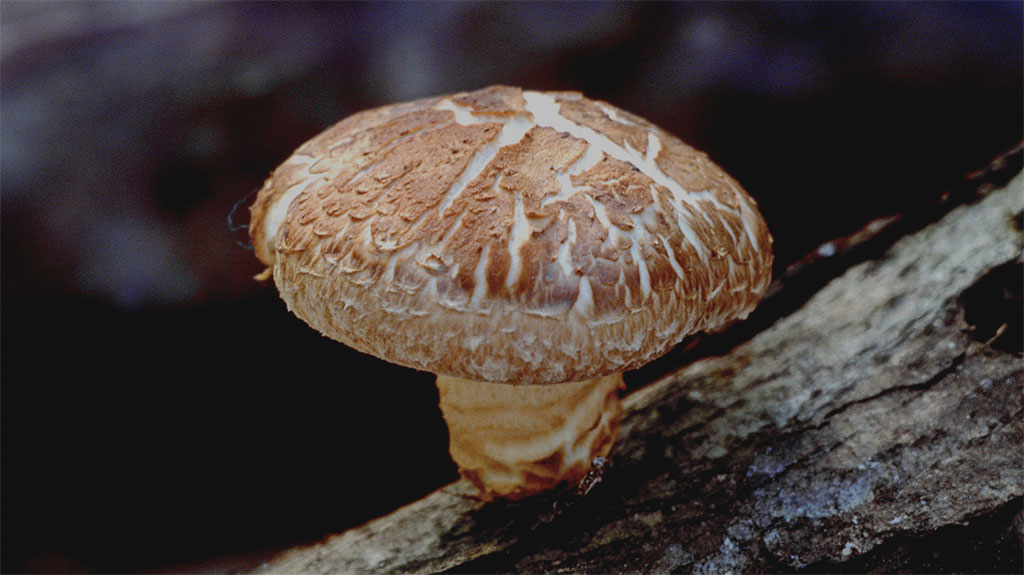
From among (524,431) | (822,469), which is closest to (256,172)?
(524,431)

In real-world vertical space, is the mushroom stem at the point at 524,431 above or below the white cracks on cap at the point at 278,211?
below

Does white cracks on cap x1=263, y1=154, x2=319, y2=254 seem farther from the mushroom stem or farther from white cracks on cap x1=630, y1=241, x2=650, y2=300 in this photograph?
white cracks on cap x1=630, y1=241, x2=650, y2=300

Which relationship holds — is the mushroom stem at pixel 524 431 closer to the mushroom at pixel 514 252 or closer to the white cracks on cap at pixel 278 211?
the mushroom at pixel 514 252

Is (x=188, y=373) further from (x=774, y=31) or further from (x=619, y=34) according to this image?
(x=774, y=31)

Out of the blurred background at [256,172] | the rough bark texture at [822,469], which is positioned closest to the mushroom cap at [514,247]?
the rough bark texture at [822,469]

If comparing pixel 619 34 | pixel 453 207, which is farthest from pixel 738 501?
pixel 619 34

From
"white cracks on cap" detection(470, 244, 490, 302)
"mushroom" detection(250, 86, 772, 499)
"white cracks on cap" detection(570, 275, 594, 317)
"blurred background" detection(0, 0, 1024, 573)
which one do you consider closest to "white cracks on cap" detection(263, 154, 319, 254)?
"mushroom" detection(250, 86, 772, 499)
